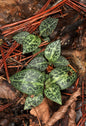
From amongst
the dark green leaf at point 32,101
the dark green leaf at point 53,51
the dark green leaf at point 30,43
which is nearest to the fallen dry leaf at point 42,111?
the dark green leaf at point 32,101

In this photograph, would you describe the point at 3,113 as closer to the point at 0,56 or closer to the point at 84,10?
the point at 0,56

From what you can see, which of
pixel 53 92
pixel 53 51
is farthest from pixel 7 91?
pixel 53 51

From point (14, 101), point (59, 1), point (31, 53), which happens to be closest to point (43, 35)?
point (31, 53)

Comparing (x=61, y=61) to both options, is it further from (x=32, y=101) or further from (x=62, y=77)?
(x=32, y=101)

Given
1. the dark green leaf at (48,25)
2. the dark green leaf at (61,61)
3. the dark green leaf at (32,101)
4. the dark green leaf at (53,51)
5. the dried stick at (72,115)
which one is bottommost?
the dried stick at (72,115)

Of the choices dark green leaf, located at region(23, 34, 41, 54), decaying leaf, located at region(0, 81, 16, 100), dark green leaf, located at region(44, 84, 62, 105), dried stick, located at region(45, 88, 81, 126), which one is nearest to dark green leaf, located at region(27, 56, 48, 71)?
dark green leaf, located at region(23, 34, 41, 54)

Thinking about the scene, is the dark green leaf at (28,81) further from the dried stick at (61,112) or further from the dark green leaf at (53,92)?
the dried stick at (61,112)

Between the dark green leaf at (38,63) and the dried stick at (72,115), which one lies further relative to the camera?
the dark green leaf at (38,63)
